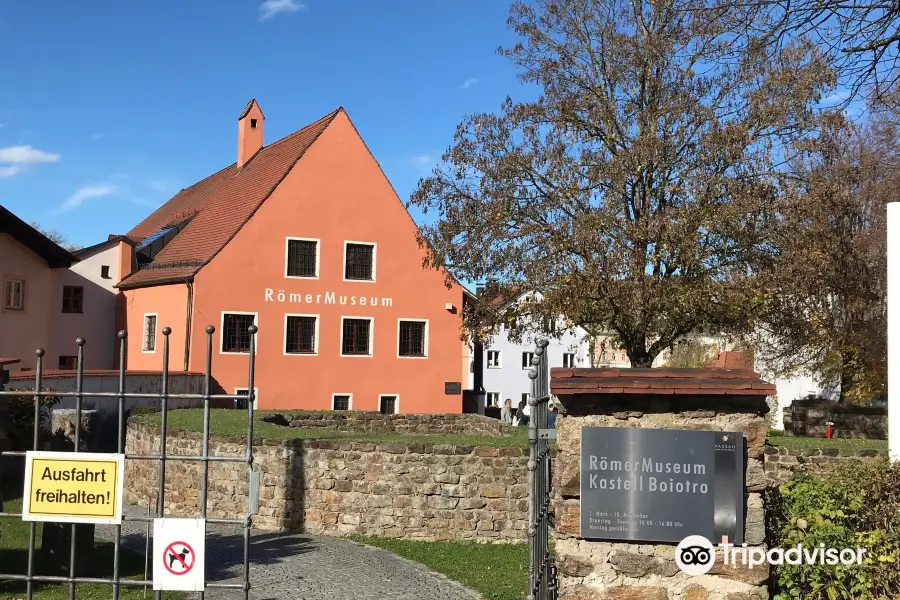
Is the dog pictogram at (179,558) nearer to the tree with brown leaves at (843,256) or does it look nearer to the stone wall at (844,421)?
the tree with brown leaves at (843,256)

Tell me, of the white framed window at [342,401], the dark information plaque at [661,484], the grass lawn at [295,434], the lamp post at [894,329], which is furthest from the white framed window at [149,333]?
the lamp post at [894,329]

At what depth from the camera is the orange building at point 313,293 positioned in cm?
2972

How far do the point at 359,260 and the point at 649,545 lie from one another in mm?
25136

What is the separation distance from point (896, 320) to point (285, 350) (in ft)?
77.9

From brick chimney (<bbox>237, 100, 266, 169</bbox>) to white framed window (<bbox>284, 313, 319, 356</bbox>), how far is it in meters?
8.76

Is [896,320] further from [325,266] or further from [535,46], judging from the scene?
[325,266]

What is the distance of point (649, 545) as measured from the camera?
284 inches

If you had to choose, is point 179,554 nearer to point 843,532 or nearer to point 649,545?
point 649,545

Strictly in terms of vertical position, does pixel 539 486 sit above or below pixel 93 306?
below

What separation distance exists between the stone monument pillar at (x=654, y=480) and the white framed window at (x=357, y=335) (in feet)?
79.9

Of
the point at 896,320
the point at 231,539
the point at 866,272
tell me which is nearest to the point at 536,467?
the point at 896,320

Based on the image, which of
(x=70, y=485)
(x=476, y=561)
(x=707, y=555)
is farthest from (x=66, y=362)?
(x=707, y=555)

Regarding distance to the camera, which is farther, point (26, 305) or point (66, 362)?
point (66, 362)

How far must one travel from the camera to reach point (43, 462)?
7254 millimetres
